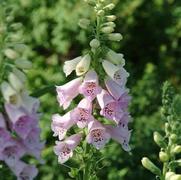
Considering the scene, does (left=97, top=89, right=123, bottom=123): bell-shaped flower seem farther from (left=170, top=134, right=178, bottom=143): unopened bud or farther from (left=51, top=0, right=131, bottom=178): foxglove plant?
(left=170, top=134, right=178, bottom=143): unopened bud

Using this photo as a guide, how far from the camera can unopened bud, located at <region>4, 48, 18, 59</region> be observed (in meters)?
3.36

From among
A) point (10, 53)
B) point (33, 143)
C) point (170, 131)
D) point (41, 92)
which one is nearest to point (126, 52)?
point (41, 92)

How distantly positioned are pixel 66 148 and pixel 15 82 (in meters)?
0.63

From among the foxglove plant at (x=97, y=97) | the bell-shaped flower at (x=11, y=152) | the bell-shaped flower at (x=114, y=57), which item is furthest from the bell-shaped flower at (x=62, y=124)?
the bell-shaped flower at (x=11, y=152)

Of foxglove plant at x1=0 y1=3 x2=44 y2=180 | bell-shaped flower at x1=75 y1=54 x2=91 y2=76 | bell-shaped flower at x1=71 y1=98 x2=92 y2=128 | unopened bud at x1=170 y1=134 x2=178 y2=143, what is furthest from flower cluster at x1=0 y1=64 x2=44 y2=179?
unopened bud at x1=170 y1=134 x2=178 y2=143

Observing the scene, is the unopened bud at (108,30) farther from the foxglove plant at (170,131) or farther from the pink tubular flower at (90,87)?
the foxglove plant at (170,131)

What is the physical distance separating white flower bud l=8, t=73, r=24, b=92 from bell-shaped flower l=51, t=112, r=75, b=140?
50cm

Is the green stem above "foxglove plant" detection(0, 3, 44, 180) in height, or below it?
below

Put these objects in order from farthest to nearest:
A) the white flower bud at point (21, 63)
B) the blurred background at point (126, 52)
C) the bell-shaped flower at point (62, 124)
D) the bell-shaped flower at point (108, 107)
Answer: the blurred background at point (126, 52) → the bell-shaped flower at point (62, 124) → the bell-shaped flower at point (108, 107) → the white flower bud at point (21, 63)

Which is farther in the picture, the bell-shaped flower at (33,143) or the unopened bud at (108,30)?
the unopened bud at (108,30)

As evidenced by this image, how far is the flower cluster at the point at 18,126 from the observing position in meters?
3.39

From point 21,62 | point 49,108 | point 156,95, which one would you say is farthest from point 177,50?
point 21,62

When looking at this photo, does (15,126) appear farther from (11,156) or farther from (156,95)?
(156,95)

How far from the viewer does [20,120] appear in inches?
135
